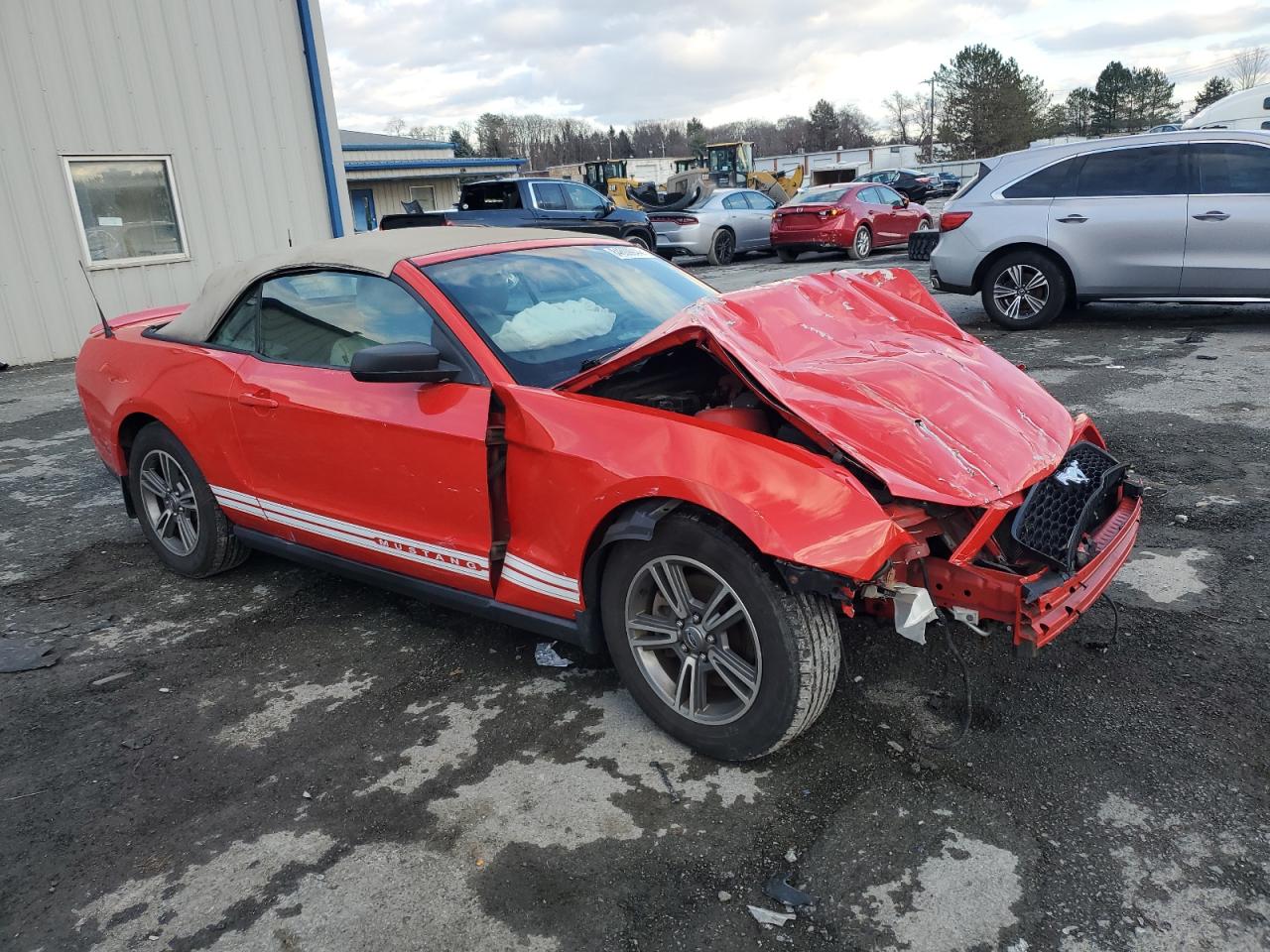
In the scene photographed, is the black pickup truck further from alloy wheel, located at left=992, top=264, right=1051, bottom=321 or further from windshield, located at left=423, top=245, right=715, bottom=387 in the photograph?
windshield, located at left=423, top=245, right=715, bottom=387

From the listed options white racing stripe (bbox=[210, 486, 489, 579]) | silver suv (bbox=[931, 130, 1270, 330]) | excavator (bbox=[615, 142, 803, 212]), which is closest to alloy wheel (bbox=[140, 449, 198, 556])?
white racing stripe (bbox=[210, 486, 489, 579])

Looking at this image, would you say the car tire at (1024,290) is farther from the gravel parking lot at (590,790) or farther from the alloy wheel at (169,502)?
the alloy wheel at (169,502)

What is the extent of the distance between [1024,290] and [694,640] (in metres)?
7.28

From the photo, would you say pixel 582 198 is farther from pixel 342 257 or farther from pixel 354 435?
pixel 354 435

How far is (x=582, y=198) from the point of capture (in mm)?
17125

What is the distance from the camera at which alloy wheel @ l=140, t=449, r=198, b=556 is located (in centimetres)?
431

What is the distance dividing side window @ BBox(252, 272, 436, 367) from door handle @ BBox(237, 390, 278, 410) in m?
0.17

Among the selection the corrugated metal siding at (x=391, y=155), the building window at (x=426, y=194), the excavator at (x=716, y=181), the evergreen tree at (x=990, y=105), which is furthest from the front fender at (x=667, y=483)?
the evergreen tree at (x=990, y=105)

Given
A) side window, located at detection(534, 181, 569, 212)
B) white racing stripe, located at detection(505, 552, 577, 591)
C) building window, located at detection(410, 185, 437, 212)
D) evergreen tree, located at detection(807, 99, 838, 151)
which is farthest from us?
evergreen tree, located at detection(807, 99, 838, 151)

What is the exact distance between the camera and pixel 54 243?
428 inches

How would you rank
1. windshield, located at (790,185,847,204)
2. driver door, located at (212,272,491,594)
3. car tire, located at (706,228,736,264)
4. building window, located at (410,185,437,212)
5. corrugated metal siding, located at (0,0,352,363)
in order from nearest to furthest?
1. driver door, located at (212,272,491,594)
2. corrugated metal siding, located at (0,0,352,363)
3. windshield, located at (790,185,847,204)
4. car tire, located at (706,228,736,264)
5. building window, located at (410,185,437,212)

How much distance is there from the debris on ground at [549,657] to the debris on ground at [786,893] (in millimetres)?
1301

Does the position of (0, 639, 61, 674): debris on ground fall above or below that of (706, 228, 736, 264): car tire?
below

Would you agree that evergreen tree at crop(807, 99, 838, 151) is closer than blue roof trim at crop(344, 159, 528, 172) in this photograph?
No
